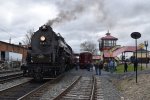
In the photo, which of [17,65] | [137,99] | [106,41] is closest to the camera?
[137,99]

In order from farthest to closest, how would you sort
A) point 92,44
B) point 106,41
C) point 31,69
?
point 92,44, point 106,41, point 31,69

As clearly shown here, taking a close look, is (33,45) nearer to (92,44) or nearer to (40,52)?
(40,52)

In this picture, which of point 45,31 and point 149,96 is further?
point 45,31

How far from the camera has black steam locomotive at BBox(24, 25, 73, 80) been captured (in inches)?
1037

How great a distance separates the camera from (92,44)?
160 m

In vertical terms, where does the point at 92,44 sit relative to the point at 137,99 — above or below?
above

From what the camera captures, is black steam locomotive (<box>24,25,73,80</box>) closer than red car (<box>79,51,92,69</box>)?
Yes

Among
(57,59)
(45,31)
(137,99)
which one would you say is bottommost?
(137,99)

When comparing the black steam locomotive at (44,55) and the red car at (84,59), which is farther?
the red car at (84,59)

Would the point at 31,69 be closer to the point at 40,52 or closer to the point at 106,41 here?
the point at 40,52

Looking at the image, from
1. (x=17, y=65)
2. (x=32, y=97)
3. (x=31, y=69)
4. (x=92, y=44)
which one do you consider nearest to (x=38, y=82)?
(x=31, y=69)

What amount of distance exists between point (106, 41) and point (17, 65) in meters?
41.9

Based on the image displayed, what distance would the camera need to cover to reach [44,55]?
27078 millimetres

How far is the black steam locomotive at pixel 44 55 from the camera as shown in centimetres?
2634
